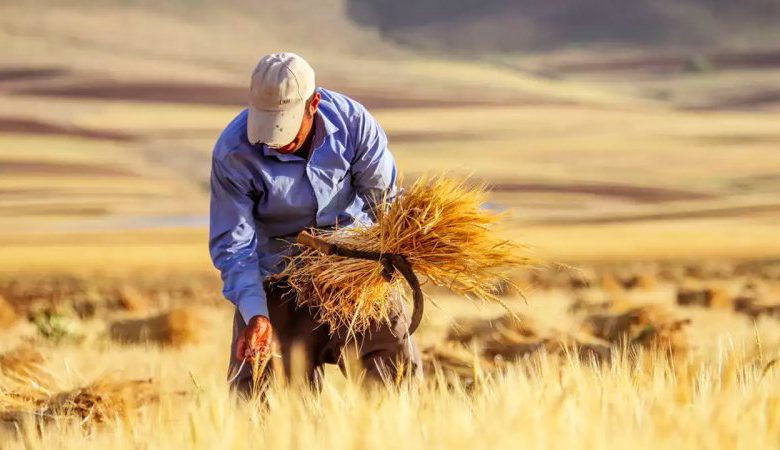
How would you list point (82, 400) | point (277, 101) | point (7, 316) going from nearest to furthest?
point (277, 101) → point (82, 400) → point (7, 316)

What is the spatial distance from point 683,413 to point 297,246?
230 centimetres

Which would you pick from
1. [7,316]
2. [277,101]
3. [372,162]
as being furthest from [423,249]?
[7,316]

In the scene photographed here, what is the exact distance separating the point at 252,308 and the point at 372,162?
0.74 meters

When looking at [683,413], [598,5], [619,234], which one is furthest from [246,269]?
[598,5]

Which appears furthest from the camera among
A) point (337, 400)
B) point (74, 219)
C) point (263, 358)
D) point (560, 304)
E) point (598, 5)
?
point (598, 5)

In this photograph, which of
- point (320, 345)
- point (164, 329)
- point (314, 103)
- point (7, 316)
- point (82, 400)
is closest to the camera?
point (314, 103)

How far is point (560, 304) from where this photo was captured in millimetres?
15852

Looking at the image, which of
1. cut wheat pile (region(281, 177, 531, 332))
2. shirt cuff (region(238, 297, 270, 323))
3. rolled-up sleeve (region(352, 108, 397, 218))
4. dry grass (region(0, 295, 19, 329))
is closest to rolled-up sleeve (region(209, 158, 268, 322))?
shirt cuff (region(238, 297, 270, 323))

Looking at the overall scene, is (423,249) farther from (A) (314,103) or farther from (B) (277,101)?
(B) (277,101)

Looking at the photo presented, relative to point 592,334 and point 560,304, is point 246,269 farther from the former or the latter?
point 560,304

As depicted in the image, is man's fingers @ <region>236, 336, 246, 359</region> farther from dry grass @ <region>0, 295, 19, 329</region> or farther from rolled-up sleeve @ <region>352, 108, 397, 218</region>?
dry grass @ <region>0, 295, 19, 329</region>

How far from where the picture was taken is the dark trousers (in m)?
6.73

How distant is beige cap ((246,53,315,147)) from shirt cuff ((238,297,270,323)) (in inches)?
25.8

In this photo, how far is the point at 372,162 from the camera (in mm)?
6570
